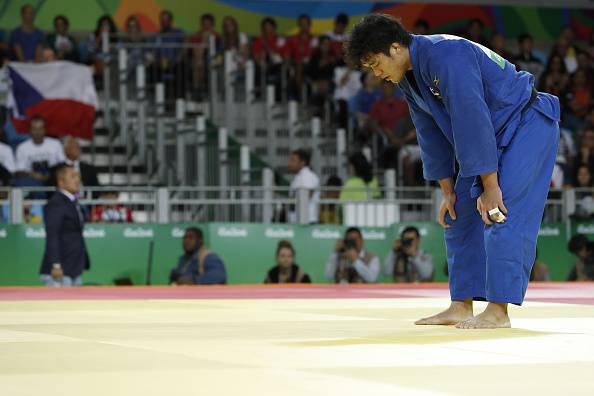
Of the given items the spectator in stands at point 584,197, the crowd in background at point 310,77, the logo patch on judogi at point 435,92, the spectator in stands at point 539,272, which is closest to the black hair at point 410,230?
the spectator in stands at point 539,272

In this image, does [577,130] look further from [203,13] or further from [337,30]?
[203,13]

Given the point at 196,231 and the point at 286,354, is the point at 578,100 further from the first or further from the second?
the point at 286,354

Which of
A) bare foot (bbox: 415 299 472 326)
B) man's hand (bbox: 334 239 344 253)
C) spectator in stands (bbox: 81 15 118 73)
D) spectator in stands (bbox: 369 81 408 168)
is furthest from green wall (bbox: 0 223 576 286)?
bare foot (bbox: 415 299 472 326)

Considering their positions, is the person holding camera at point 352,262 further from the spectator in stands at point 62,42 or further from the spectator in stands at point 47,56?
the spectator in stands at point 62,42

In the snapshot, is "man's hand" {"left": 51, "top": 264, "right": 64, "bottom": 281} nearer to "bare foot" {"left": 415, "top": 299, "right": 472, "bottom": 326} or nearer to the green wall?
the green wall

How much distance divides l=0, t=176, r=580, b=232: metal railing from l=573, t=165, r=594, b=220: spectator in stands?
11 millimetres

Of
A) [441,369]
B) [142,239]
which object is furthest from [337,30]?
[441,369]

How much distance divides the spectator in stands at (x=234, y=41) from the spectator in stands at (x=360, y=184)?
10.7ft

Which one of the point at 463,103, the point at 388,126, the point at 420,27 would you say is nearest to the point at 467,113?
the point at 463,103

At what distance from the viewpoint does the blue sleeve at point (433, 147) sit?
17.2 ft

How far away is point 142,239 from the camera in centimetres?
1230

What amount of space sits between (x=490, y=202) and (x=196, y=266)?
747cm

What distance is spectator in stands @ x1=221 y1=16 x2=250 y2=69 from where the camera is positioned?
16938mm

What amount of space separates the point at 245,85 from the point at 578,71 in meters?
5.09
